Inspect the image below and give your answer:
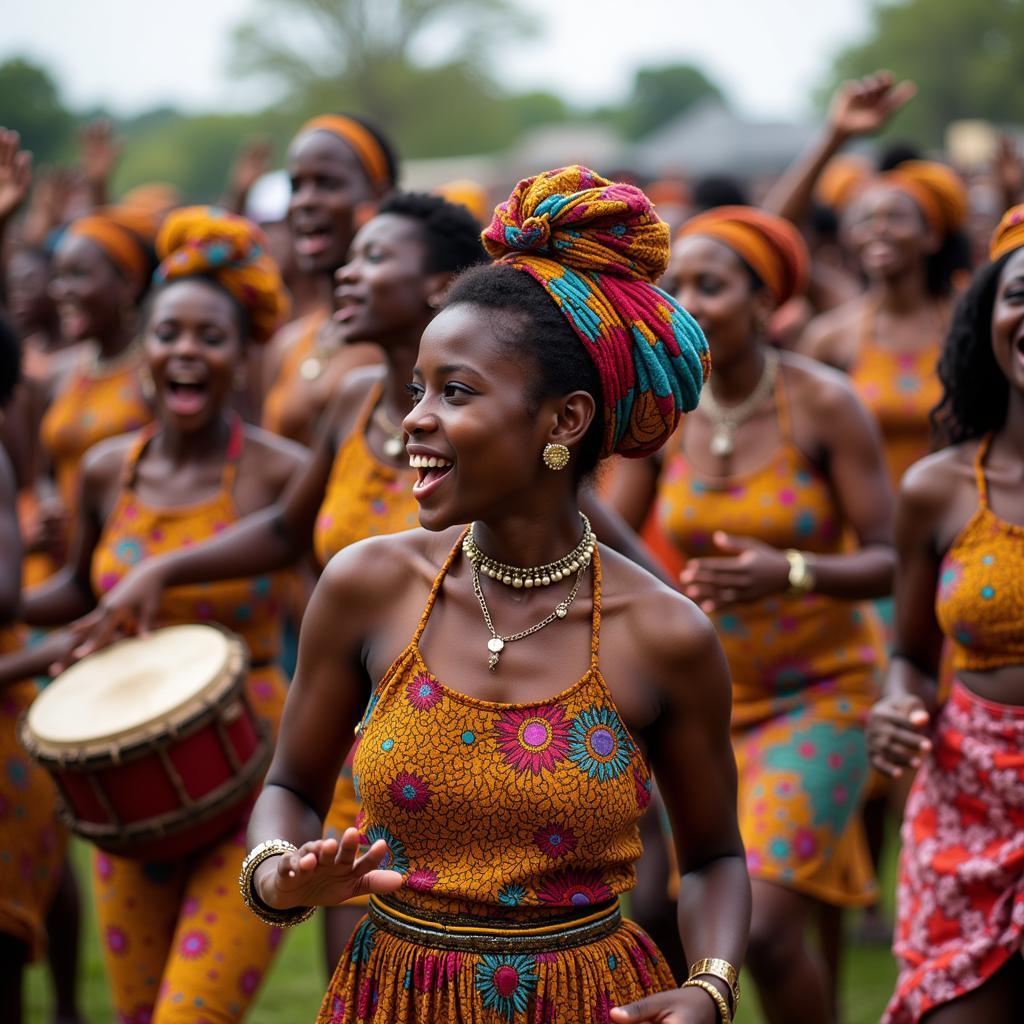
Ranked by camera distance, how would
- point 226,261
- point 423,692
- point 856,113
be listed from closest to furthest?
point 423,692, point 226,261, point 856,113

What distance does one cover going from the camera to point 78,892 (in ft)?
19.2

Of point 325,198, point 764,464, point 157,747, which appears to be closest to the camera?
point 157,747

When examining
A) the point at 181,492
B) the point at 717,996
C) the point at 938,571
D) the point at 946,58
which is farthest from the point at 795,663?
the point at 946,58

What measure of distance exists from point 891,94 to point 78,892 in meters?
4.97

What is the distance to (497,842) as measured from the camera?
2.89m

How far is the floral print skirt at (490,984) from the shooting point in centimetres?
288

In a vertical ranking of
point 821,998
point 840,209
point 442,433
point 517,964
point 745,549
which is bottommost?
point 840,209

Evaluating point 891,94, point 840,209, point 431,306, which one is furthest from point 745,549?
point 840,209

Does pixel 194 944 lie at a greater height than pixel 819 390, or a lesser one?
lesser

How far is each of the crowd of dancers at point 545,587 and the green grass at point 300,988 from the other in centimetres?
29

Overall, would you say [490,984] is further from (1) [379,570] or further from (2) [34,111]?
(2) [34,111]

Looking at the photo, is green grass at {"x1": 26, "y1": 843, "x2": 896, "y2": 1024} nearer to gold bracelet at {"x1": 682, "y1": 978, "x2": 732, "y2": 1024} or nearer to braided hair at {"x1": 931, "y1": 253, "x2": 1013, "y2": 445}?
braided hair at {"x1": 931, "y1": 253, "x2": 1013, "y2": 445}

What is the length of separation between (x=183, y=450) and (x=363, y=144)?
2.04m

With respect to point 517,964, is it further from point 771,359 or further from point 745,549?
point 771,359
